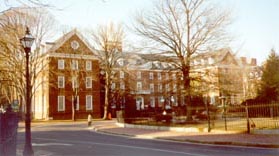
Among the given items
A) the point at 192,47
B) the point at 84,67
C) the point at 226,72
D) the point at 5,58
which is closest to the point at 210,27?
the point at 192,47

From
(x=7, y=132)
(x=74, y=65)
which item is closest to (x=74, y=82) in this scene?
(x=74, y=65)

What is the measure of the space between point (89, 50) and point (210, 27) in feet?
95.5

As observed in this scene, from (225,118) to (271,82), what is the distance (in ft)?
52.9

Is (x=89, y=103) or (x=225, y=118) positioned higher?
(x=89, y=103)

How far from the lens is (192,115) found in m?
30.2

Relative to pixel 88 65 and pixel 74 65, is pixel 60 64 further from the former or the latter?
pixel 88 65

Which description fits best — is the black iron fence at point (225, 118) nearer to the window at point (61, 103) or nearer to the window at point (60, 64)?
the window at point (61, 103)

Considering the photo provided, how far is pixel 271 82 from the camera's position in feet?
120

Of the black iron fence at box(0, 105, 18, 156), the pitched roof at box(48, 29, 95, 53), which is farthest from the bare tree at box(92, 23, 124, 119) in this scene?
the black iron fence at box(0, 105, 18, 156)

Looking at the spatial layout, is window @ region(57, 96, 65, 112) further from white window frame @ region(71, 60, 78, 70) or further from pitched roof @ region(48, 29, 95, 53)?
pitched roof @ region(48, 29, 95, 53)

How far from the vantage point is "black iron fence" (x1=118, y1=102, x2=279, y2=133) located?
2233 cm

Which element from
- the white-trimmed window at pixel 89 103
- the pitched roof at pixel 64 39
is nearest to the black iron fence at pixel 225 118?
the pitched roof at pixel 64 39

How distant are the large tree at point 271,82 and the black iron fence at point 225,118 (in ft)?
29.1

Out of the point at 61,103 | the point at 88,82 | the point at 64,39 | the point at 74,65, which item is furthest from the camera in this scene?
the point at 88,82
